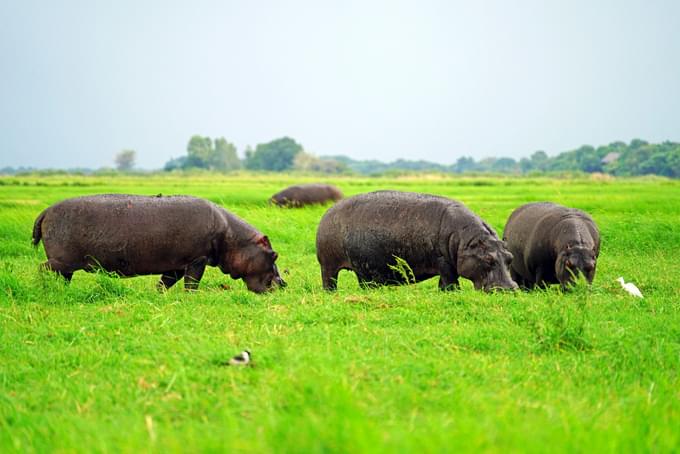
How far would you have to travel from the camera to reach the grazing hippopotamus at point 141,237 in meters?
8.59

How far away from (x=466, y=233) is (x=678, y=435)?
4851mm

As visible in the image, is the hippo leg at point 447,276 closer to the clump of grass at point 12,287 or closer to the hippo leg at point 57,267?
the hippo leg at point 57,267

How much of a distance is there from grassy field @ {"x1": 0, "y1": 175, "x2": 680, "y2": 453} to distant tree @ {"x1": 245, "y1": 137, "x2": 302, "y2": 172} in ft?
371

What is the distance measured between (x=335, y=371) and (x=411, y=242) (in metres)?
4.16

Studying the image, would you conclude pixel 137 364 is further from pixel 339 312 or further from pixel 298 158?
pixel 298 158

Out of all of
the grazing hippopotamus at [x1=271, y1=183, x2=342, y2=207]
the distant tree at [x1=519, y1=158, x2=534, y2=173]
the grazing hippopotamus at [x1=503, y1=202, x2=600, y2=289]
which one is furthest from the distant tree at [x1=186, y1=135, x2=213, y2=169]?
the grazing hippopotamus at [x1=503, y1=202, x2=600, y2=289]

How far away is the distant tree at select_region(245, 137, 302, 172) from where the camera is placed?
396 ft

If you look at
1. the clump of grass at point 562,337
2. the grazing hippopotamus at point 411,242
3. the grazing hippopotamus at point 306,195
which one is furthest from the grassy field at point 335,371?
the grazing hippopotamus at point 306,195

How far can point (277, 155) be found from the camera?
4771 inches

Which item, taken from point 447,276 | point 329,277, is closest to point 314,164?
point 329,277

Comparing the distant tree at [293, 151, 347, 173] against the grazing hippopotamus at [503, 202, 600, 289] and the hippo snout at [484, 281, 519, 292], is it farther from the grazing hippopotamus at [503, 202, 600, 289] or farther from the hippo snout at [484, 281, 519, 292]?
the hippo snout at [484, 281, 519, 292]

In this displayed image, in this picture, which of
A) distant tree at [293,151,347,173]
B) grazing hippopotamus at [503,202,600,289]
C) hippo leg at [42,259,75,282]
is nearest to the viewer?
hippo leg at [42,259,75,282]

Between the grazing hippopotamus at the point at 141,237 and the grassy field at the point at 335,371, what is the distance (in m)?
0.68

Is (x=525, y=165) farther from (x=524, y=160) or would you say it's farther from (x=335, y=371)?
(x=335, y=371)
